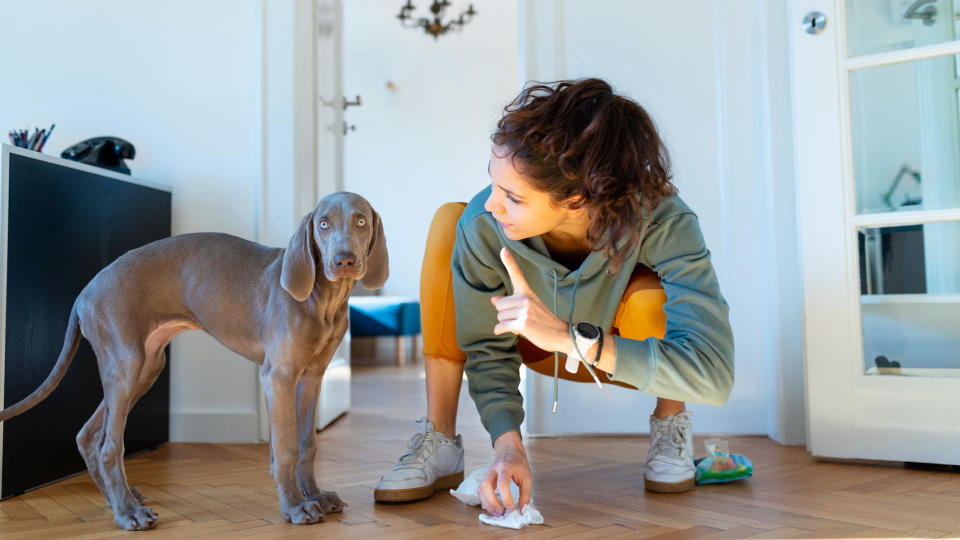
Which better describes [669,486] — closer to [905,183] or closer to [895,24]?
[905,183]

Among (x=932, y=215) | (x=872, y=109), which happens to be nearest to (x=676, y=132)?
(x=872, y=109)

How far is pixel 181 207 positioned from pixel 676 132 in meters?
1.67

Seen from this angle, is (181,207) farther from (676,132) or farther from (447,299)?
(676,132)

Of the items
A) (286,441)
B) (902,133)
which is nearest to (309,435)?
(286,441)

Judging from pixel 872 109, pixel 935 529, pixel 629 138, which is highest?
pixel 872 109

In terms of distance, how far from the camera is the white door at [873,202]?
6.75 ft

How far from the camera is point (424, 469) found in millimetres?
1641

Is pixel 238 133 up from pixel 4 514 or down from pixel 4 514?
up

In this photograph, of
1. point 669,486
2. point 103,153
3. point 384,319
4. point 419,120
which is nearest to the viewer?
point 669,486

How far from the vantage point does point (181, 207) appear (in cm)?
258

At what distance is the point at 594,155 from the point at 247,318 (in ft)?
2.75

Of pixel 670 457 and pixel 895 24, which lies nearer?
pixel 670 457

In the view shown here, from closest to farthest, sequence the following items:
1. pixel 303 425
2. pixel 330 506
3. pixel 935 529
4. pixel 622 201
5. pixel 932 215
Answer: pixel 622 201 → pixel 935 529 → pixel 330 506 → pixel 303 425 → pixel 932 215

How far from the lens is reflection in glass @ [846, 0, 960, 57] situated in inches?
81.8
